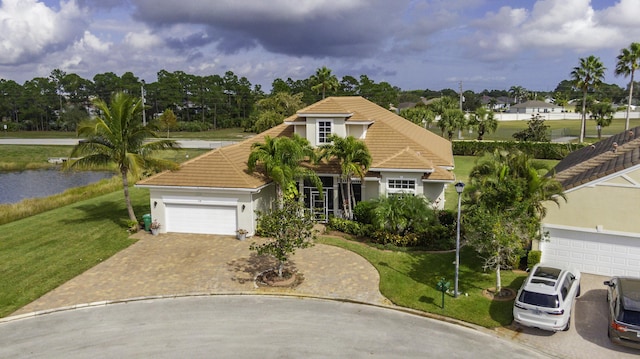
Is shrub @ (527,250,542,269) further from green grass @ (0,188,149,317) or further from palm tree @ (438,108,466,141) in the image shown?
palm tree @ (438,108,466,141)

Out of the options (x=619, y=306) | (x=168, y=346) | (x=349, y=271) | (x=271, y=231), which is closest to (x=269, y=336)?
(x=168, y=346)

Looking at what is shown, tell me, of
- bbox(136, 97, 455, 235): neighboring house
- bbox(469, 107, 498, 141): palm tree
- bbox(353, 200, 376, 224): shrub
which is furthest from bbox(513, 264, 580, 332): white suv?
bbox(469, 107, 498, 141): palm tree

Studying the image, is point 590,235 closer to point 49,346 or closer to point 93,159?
point 49,346

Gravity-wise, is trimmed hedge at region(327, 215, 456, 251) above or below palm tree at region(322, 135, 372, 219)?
below

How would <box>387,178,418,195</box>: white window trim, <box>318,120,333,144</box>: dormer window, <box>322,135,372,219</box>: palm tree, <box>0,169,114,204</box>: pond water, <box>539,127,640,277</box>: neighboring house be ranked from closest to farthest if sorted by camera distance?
<box>539,127,640,277</box>: neighboring house
<box>322,135,372,219</box>: palm tree
<box>387,178,418,195</box>: white window trim
<box>318,120,333,144</box>: dormer window
<box>0,169,114,204</box>: pond water

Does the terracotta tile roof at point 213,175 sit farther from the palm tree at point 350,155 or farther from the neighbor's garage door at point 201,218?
the palm tree at point 350,155

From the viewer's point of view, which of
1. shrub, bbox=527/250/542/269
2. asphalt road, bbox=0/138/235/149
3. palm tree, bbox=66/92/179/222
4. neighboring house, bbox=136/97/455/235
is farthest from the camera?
asphalt road, bbox=0/138/235/149
